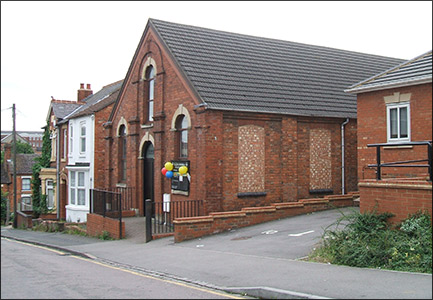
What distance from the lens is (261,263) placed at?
10508 mm

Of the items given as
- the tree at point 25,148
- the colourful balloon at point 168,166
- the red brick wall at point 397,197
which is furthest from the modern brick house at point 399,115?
the tree at point 25,148

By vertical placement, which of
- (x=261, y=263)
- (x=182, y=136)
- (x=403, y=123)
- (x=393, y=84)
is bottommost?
(x=261, y=263)

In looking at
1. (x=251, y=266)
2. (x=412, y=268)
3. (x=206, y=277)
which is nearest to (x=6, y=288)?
(x=206, y=277)

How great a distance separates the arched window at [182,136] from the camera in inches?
727

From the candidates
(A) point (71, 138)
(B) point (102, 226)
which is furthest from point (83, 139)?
(B) point (102, 226)

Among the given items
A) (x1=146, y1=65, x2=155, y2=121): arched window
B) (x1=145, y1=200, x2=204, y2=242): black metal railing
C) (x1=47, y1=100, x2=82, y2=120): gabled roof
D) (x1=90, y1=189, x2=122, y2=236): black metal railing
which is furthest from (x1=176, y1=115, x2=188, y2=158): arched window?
(x1=47, y1=100, x2=82, y2=120): gabled roof

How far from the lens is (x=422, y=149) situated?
14.0 meters

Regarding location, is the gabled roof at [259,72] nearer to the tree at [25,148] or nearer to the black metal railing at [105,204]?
the black metal railing at [105,204]

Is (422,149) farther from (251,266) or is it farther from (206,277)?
(206,277)

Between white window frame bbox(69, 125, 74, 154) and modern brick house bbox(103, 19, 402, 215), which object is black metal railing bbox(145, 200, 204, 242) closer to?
modern brick house bbox(103, 19, 402, 215)

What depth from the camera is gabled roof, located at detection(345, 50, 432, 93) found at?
43.7ft

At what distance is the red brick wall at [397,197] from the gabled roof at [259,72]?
719cm

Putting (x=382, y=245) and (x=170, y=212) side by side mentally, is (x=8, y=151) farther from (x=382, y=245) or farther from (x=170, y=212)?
(x=382, y=245)

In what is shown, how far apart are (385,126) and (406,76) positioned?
171 cm
